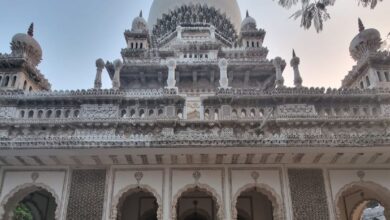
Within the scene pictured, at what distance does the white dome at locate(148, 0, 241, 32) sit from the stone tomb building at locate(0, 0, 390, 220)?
7831mm

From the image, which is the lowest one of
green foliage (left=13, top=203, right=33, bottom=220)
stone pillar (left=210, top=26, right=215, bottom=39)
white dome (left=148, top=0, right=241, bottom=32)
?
green foliage (left=13, top=203, right=33, bottom=220)

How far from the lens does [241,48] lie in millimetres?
20453

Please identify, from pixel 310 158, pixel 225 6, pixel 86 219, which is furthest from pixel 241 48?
pixel 86 219

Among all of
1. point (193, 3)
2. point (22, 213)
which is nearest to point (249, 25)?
point (193, 3)

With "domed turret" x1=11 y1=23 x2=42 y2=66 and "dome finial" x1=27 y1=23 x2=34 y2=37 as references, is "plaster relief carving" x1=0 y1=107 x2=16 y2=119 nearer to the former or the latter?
"domed turret" x1=11 y1=23 x2=42 y2=66

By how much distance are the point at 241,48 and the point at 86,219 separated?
1291 centimetres

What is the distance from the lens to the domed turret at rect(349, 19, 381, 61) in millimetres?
15922

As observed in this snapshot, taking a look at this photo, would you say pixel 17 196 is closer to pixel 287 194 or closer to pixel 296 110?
pixel 287 194

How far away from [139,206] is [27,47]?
27.5 ft

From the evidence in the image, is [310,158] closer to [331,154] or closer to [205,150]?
[331,154]

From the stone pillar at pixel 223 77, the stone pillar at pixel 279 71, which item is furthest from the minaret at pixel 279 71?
the stone pillar at pixel 223 77

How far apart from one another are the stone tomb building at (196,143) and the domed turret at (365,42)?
43mm

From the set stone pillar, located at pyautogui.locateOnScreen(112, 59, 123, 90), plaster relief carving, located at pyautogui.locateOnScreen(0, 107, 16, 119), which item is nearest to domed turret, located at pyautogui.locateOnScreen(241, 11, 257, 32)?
stone pillar, located at pyautogui.locateOnScreen(112, 59, 123, 90)

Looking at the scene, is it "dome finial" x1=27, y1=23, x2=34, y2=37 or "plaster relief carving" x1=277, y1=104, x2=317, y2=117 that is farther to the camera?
"dome finial" x1=27, y1=23, x2=34, y2=37
